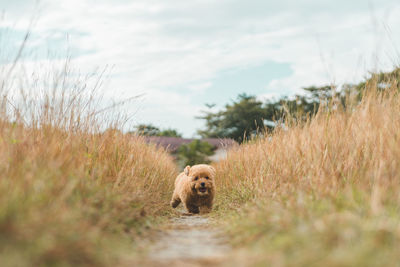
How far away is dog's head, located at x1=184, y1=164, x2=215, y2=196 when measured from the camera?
223 inches

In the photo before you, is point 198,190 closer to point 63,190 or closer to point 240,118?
point 63,190

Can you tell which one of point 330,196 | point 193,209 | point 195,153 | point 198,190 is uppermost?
point 195,153

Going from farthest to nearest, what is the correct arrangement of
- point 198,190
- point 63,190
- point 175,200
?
point 175,200, point 198,190, point 63,190

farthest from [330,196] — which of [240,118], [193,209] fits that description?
[240,118]

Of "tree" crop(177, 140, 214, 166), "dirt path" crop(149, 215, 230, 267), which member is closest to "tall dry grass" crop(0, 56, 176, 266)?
"dirt path" crop(149, 215, 230, 267)

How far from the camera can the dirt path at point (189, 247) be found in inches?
99.3

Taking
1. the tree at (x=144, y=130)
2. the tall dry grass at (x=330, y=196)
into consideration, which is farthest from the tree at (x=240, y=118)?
the tall dry grass at (x=330, y=196)

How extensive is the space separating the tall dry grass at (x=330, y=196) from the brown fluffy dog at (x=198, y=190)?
0.41 m

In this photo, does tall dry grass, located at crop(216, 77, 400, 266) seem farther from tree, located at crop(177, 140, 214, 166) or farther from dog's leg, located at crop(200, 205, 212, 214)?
tree, located at crop(177, 140, 214, 166)

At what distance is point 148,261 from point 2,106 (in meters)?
2.48

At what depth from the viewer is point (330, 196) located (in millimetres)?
3422

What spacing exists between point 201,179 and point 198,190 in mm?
160

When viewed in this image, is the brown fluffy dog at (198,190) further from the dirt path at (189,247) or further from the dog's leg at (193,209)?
the dirt path at (189,247)

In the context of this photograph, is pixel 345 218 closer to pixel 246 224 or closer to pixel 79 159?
pixel 246 224
